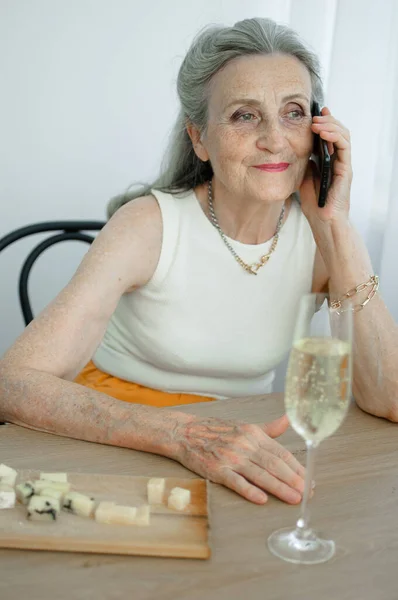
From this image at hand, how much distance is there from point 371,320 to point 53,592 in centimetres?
95

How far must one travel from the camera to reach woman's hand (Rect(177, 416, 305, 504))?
113 centimetres

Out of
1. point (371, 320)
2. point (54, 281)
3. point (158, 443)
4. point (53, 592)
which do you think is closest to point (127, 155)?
point (54, 281)

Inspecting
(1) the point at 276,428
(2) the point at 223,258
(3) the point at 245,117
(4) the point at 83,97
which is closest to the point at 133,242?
(2) the point at 223,258

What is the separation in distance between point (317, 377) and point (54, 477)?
0.39 meters

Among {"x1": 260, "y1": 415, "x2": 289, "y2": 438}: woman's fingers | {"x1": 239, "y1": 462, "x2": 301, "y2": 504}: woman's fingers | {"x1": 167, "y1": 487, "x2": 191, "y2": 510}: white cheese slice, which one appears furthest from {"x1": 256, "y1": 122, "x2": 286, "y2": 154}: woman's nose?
{"x1": 167, "y1": 487, "x2": 191, "y2": 510}: white cheese slice

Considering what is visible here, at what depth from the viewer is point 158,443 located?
1240 mm

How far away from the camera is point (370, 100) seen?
7.97ft

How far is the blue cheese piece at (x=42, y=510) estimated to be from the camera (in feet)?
3.26

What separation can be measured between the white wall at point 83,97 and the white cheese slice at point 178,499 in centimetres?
180

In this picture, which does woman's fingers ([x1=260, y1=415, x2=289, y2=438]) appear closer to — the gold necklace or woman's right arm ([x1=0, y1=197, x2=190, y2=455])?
woman's right arm ([x1=0, y1=197, x2=190, y2=455])

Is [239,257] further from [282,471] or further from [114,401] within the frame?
[282,471]

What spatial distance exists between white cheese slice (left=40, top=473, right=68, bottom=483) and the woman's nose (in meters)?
0.89

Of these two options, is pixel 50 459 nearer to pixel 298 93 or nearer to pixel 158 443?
pixel 158 443

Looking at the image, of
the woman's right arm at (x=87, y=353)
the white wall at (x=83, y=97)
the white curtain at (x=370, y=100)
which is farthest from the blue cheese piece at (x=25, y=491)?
the white wall at (x=83, y=97)
